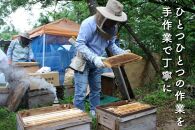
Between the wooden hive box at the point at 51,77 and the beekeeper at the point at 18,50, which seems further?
the beekeeper at the point at 18,50

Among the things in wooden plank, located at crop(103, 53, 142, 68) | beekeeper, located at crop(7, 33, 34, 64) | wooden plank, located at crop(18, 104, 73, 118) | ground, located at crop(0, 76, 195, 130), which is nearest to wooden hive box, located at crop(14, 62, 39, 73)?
beekeeper, located at crop(7, 33, 34, 64)

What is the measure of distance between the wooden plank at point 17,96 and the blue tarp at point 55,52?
3.13 metres

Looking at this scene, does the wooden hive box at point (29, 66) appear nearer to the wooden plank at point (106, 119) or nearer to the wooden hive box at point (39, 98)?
the wooden hive box at point (39, 98)

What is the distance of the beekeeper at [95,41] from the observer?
477cm

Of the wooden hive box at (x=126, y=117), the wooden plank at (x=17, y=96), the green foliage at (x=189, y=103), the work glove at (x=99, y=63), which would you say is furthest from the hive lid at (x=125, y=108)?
the wooden plank at (x=17, y=96)

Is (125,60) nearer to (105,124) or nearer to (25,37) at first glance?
(105,124)

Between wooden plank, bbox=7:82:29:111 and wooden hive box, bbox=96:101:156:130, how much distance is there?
9.24 ft

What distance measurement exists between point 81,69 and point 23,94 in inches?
90.2

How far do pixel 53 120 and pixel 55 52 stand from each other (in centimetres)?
728

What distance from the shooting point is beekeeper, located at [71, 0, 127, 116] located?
15.6 feet

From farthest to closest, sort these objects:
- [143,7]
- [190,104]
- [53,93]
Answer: [143,7] < [53,93] < [190,104]

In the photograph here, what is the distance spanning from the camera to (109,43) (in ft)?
17.9

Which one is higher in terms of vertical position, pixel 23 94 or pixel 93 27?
pixel 93 27

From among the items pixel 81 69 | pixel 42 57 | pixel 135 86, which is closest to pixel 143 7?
pixel 135 86
